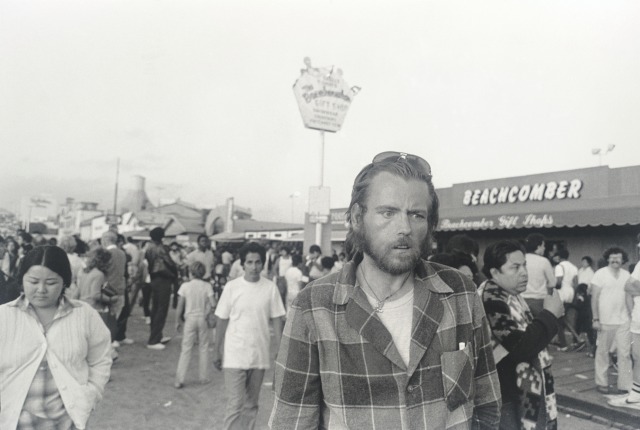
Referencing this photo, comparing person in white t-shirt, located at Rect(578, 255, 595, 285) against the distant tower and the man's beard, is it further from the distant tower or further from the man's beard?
the distant tower

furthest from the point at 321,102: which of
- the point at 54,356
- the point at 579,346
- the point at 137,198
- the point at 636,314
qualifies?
the point at 137,198

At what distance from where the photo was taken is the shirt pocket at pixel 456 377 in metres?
1.54

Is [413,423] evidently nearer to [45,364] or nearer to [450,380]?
[450,380]

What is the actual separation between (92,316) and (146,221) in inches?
2342

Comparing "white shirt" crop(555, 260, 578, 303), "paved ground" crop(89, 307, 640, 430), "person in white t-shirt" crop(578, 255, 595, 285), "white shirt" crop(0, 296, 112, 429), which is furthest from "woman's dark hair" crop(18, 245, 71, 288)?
"person in white t-shirt" crop(578, 255, 595, 285)

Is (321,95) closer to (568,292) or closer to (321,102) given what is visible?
(321,102)

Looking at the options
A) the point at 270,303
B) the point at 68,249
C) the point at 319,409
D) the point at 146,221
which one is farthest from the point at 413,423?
the point at 146,221

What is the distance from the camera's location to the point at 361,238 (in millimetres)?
1742

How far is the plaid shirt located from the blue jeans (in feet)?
8.77

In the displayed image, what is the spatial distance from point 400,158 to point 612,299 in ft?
18.7

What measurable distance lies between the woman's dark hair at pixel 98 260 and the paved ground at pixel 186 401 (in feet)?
4.69

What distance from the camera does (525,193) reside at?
1684cm

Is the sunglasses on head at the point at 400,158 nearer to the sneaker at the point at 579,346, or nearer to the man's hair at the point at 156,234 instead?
the man's hair at the point at 156,234

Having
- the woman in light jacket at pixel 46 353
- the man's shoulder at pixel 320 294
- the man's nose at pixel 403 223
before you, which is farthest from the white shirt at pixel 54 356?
the man's nose at pixel 403 223
